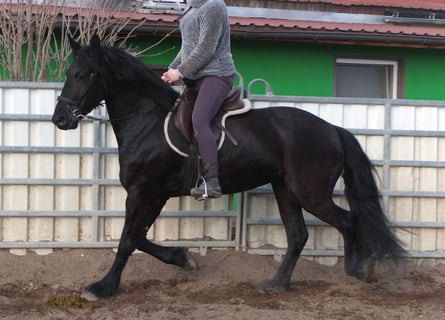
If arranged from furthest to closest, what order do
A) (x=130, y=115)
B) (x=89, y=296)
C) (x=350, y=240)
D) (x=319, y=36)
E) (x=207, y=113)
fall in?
(x=319, y=36)
(x=350, y=240)
(x=130, y=115)
(x=207, y=113)
(x=89, y=296)

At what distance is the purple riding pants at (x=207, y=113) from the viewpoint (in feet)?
20.2

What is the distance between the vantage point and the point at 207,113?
6.19m

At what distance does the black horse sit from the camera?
6.22 meters

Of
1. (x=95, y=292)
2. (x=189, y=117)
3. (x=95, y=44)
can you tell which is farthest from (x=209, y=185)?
(x=95, y=44)

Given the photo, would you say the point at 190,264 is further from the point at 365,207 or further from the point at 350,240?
the point at 365,207

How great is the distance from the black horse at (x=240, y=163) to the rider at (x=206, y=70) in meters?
0.21

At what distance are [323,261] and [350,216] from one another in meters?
1.03

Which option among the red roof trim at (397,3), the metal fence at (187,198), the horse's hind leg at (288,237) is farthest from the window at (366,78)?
the horse's hind leg at (288,237)

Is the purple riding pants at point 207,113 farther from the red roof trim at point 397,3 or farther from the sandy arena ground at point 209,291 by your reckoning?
the red roof trim at point 397,3

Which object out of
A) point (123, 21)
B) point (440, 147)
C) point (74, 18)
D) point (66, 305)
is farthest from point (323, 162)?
point (74, 18)

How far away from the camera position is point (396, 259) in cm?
660

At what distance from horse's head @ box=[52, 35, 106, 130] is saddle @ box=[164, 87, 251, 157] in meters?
0.73

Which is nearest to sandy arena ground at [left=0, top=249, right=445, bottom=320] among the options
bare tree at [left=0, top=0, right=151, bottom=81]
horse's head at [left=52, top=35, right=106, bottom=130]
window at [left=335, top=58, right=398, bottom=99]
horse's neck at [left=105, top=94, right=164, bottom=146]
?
horse's neck at [left=105, top=94, right=164, bottom=146]

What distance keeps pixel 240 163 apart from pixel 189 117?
2.06 feet
